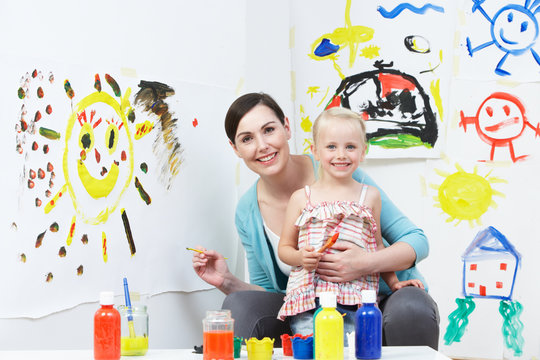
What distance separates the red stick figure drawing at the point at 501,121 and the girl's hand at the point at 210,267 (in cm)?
96

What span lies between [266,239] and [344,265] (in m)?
0.37

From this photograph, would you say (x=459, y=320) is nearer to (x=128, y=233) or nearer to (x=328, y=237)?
(x=328, y=237)

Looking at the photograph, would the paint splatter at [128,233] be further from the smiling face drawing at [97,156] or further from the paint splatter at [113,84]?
the paint splatter at [113,84]

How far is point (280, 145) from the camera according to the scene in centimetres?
174

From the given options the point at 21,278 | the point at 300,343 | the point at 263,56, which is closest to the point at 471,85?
the point at 263,56

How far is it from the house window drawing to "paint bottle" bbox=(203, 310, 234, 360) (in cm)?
128

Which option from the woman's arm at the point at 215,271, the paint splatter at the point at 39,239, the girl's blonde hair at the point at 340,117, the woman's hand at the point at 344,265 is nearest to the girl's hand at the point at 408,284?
the woman's hand at the point at 344,265

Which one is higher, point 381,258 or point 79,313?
point 381,258

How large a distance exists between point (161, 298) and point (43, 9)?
0.82 m

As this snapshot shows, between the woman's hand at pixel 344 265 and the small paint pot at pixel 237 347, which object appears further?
the woman's hand at pixel 344 265

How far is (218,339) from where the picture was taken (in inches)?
41.9

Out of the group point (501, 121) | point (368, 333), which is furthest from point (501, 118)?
point (368, 333)

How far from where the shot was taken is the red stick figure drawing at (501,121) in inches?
83.8

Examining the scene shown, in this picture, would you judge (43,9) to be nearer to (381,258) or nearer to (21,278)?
(21,278)
